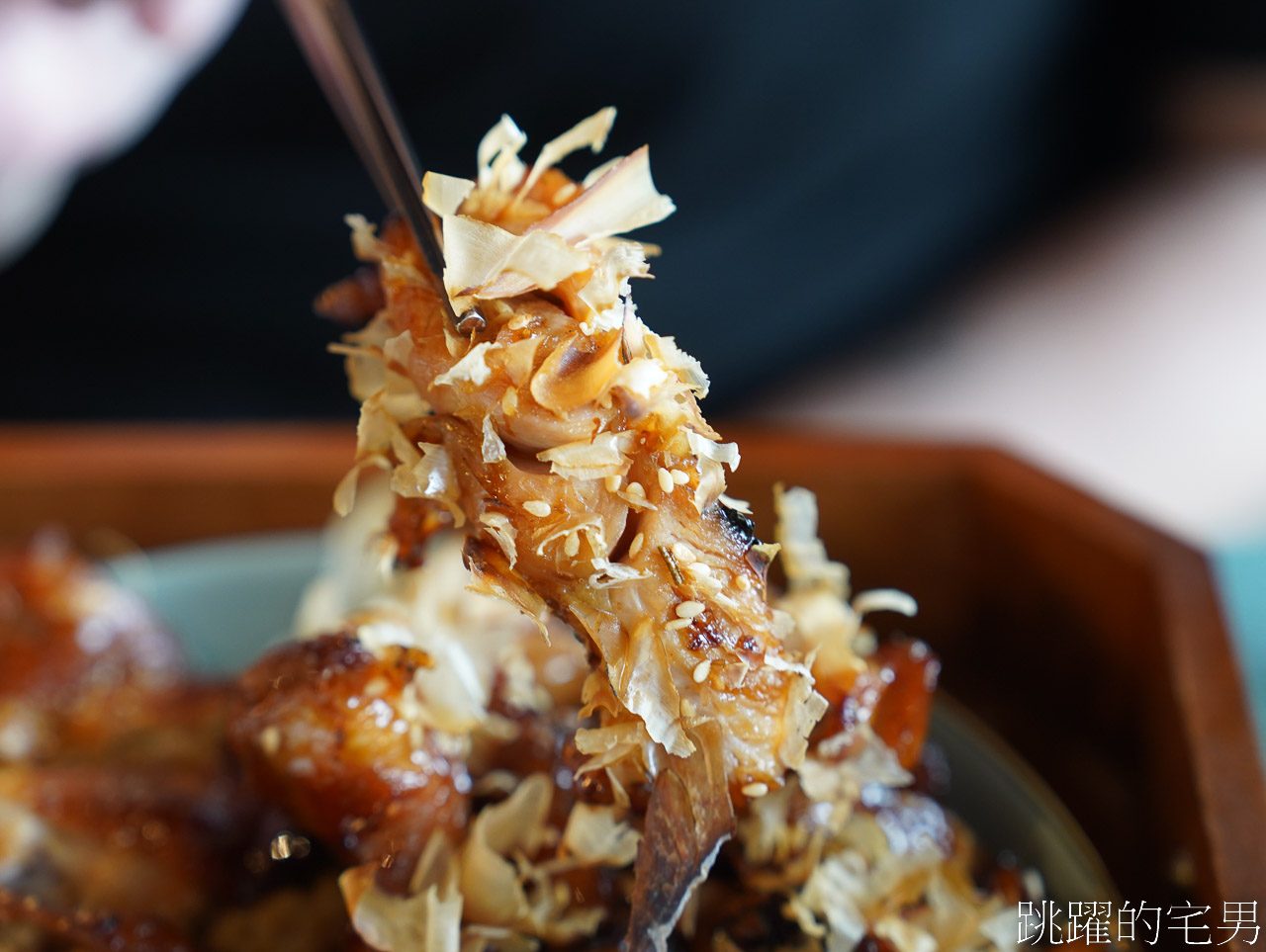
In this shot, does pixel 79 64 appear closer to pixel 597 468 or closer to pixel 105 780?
pixel 105 780

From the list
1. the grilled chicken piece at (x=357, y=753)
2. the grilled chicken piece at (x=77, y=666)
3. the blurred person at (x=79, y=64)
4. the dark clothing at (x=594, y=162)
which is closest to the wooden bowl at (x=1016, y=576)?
the grilled chicken piece at (x=77, y=666)

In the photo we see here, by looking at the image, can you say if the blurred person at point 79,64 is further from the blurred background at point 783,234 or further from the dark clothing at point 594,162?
the dark clothing at point 594,162

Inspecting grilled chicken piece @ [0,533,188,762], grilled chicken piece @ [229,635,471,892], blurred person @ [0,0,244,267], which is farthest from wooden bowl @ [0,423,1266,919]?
grilled chicken piece @ [229,635,471,892]

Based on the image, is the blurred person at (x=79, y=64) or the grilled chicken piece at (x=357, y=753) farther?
the blurred person at (x=79, y=64)

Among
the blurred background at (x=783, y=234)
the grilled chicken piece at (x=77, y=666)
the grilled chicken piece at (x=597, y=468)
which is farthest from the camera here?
the blurred background at (x=783, y=234)

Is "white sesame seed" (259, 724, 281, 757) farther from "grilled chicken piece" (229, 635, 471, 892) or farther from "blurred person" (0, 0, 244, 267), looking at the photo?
"blurred person" (0, 0, 244, 267)

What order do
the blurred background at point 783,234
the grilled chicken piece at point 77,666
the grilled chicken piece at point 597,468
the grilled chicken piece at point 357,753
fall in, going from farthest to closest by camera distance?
the blurred background at point 783,234 < the grilled chicken piece at point 77,666 < the grilled chicken piece at point 357,753 < the grilled chicken piece at point 597,468

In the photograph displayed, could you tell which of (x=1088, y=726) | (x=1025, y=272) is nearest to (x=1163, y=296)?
(x=1025, y=272)

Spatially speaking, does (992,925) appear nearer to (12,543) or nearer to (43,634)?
(43,634)
